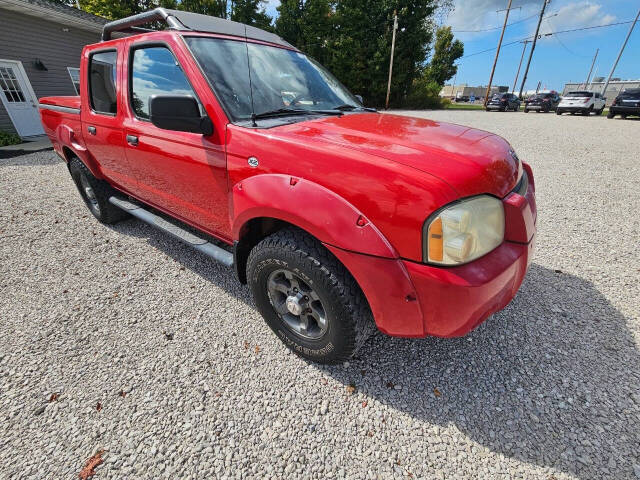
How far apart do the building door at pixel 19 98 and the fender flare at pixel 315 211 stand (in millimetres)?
12355

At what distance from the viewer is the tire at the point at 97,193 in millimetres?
3551

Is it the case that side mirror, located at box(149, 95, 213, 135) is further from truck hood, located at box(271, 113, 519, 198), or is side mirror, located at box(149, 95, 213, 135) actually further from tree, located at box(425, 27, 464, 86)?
tree, located at box(425, 27, 464, 86)

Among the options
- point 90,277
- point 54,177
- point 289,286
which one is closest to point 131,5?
point 54,177

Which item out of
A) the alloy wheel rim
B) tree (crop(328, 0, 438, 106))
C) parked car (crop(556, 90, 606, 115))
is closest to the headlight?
the alloy wheel rim

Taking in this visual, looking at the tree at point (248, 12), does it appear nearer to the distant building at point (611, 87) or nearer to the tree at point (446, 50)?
the tree at point (446, 50)

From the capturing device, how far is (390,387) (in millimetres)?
1868

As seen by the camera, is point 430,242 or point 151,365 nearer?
point 430,242

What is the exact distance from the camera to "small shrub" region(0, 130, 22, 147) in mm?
8695

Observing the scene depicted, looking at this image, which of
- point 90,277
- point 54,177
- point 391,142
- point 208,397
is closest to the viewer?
point 391,142

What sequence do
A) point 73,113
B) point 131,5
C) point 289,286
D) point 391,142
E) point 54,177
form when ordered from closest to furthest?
point 391,142, point 289,286, point 73,113, point 54,177, point 131,5

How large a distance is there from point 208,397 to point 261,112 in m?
1.83

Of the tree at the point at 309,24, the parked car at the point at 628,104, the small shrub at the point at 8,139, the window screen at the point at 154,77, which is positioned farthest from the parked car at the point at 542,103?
the small shrub at the point at 8,139

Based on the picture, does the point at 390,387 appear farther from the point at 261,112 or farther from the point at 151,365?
the point at 261,112

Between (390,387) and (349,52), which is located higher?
(349,52)
